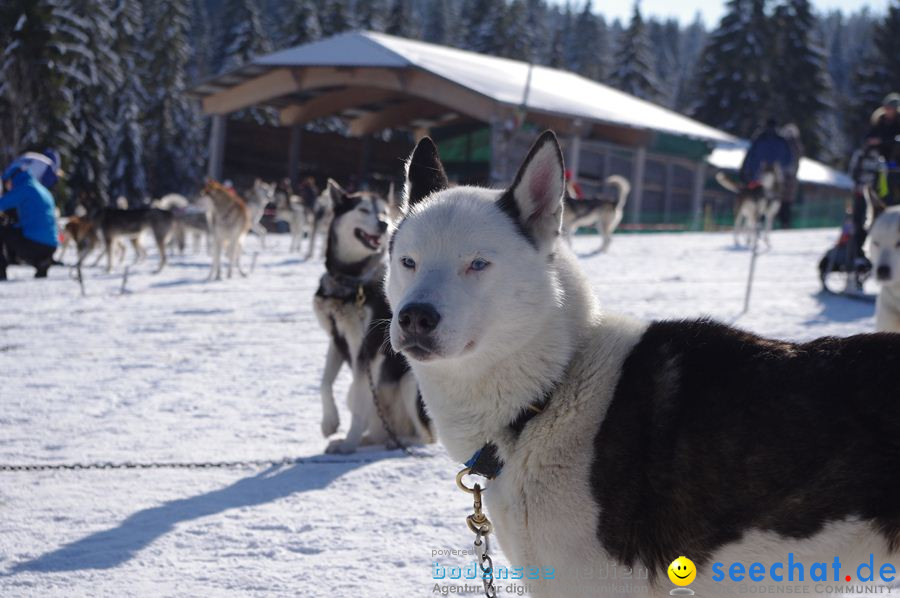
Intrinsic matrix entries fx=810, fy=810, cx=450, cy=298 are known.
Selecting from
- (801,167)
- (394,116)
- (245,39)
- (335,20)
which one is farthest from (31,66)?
(801,167)

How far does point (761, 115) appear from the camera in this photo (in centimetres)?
4606

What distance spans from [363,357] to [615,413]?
9.72ft

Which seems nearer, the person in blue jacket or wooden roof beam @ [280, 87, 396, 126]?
the person in blue jacket

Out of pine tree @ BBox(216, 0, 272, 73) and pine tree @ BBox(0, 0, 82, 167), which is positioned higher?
pine tree @ BBox(216, 0, 272, 73)

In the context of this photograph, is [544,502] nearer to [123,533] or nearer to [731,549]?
[731,549]

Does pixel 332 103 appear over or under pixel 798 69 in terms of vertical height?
under

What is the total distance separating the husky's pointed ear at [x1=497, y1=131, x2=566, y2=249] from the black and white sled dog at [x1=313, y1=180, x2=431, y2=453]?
2.26 metres

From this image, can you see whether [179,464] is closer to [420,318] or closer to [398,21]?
[420,318]

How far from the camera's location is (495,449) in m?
2.00

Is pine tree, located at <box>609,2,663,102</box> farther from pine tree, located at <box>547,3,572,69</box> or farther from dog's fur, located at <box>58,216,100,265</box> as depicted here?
dog's fur, located at <box>58,216,100,265</box>

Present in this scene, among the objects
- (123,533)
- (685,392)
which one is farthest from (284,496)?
(685,392)

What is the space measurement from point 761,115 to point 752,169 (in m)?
33.6

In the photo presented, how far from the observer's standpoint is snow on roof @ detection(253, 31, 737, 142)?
70.5ft

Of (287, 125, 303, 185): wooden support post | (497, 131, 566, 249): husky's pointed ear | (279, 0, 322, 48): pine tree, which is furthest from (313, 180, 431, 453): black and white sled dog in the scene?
(279, 0, 322, 48): pine tree
